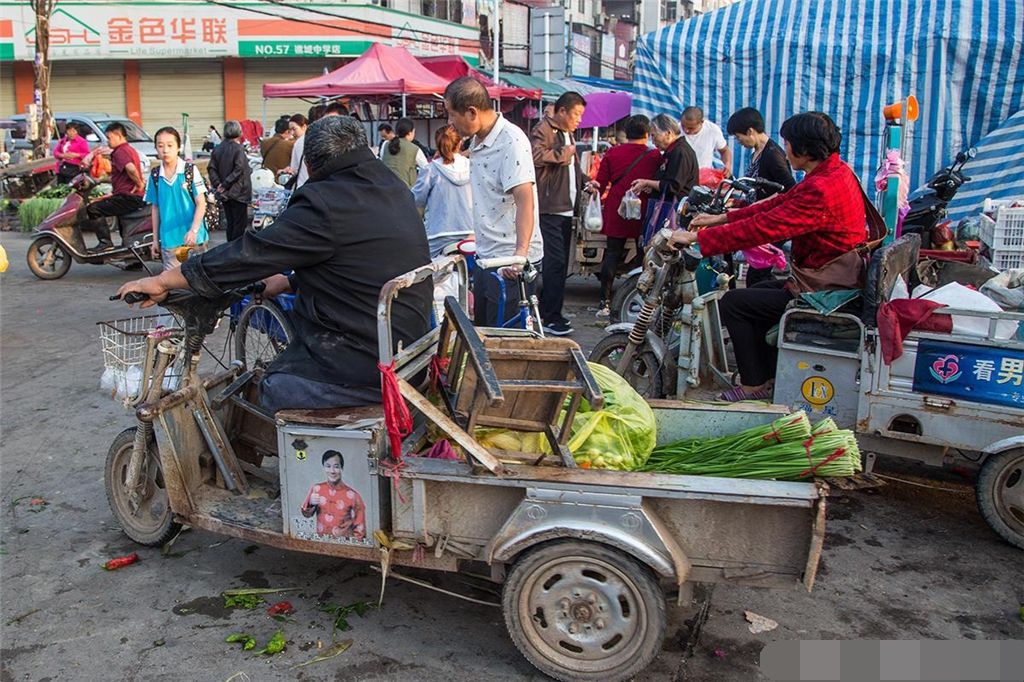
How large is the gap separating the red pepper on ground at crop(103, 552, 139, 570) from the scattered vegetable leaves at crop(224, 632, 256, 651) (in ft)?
2.81

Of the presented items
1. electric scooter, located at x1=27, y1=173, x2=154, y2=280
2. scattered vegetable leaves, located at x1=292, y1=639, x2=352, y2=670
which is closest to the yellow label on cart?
scattered vegetable leaves, located at x1=292, y1=639, x2=352, y2=670

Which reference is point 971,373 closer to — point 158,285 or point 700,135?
point 158,285

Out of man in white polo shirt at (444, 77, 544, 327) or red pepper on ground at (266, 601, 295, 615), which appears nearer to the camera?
red pepper on ground at (266, 601, 295, 615)

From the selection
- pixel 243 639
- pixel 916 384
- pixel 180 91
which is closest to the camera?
pixel 243 639

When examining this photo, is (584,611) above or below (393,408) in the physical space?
below

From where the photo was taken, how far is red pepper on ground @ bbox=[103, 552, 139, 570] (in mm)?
3951

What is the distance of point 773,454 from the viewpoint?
3.29 metres

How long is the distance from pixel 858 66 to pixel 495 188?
6.45 metres

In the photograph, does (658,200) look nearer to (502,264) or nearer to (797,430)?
(502,264)

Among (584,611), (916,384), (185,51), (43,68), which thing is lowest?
(584,611)

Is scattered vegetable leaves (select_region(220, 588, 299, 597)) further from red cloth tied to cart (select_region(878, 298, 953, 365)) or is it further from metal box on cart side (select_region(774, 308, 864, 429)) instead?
red cloth tied to cart (select_region(878, 298, 953, 365))

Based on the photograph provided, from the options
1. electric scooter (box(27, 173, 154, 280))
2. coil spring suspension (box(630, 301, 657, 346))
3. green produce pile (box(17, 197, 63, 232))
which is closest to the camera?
coil spring suspension (box(630, 301, 657, 346))

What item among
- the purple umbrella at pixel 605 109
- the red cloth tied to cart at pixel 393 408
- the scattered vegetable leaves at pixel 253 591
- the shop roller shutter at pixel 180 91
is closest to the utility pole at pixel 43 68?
the shop roller shutter at pixel 180 91

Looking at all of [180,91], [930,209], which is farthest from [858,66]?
[180,91]
